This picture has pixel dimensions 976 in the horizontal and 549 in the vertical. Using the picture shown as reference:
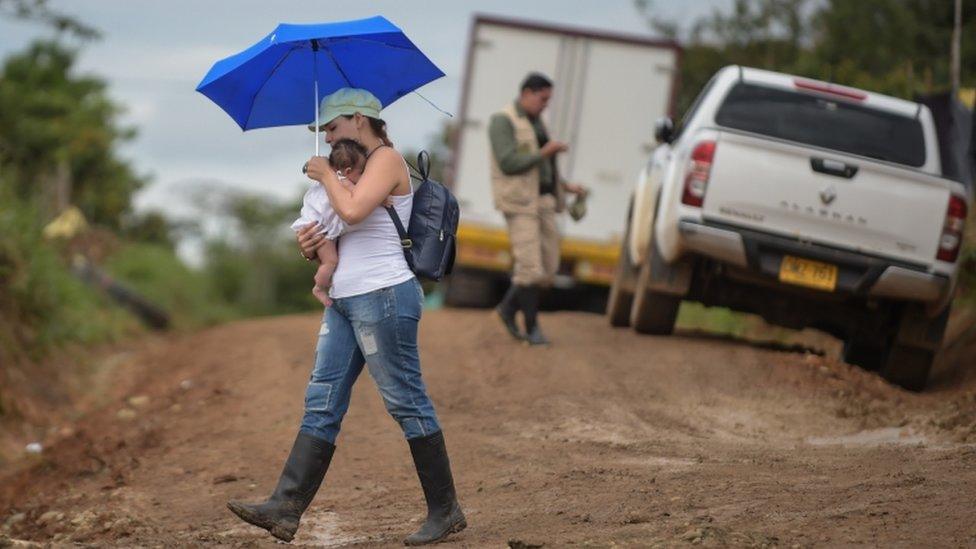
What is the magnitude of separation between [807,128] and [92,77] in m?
31.7

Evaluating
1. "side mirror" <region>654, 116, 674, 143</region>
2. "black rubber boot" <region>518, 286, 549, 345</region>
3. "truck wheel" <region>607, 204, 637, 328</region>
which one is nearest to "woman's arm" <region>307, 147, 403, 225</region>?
"black rubber boot" <region>518, 286, 549, 345</region>

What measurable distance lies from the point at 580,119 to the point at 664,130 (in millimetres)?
5736

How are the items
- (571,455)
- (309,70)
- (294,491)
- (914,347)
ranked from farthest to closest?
(914,347) < (571,455) < (309,70) < (294,491)

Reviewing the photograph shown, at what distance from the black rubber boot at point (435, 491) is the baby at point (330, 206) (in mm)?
791

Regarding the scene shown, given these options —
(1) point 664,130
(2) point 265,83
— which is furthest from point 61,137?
(2) point 265,83

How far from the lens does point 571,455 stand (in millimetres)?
8773

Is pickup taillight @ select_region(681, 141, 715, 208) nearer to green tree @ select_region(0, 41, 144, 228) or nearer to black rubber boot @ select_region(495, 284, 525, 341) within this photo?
black rubber boot @ select_region(495, 284, 525, 341)

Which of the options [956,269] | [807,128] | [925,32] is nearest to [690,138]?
[807,128]

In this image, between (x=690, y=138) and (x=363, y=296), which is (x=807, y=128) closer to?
(x=690, y=138)

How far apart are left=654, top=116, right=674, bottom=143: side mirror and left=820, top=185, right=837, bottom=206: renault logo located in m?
1.70

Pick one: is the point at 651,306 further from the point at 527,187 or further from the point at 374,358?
the point at 374,358

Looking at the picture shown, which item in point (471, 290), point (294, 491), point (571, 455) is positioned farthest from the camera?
point (471, 290)

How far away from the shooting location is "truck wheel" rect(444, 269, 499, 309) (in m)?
19.1

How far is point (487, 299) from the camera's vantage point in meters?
19.3
